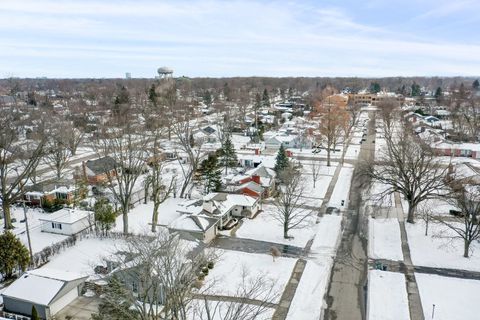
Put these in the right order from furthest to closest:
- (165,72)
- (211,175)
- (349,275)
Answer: (165,72) → (211,175) → (349,275)

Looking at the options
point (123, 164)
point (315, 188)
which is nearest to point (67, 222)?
point (123, 164)

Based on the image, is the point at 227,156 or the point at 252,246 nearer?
the point at 252,246

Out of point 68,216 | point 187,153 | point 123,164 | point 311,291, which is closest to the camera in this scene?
point 311,291

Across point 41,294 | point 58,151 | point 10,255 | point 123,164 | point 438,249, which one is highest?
point 123,164

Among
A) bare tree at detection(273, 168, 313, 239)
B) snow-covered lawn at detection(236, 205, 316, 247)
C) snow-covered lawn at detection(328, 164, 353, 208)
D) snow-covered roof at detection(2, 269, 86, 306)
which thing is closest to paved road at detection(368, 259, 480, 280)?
snow-covered lawn at detection(236, 205, 316, 247)

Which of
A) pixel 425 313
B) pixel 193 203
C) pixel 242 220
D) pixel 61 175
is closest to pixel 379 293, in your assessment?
pixel 425 313

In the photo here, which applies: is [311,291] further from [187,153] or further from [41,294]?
[187,153]

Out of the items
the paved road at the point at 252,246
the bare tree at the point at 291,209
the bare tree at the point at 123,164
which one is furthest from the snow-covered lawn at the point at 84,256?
the bare tree at the point at 291,209

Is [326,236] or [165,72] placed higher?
[165,72]
